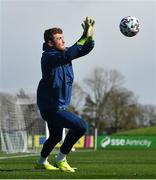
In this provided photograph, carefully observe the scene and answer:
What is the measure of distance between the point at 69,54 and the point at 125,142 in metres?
44.8

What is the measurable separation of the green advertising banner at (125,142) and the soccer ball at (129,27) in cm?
4213

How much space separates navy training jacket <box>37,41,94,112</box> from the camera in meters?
10.4

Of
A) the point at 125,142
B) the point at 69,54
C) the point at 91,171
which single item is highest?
the point at 69,54

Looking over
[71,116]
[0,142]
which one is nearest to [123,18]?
[71,116]

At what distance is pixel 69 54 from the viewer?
1022cm

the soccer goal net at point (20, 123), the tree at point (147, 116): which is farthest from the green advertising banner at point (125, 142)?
the tree at point (147, 116)

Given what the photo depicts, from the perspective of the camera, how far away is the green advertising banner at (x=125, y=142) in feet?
176

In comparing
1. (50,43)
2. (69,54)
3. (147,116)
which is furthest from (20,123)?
(147,116)

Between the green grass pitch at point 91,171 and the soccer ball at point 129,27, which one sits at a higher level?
the soccer ball at point 129,27

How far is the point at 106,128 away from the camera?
320 ft

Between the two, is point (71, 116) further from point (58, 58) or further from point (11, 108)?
point (11, 108)

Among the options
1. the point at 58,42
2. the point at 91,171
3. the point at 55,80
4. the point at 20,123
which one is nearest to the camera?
the point at 55,80

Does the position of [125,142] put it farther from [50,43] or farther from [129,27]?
[50,43]

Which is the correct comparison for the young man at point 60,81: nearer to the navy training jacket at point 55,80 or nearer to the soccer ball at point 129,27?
the navy training jacket at point 55,80
